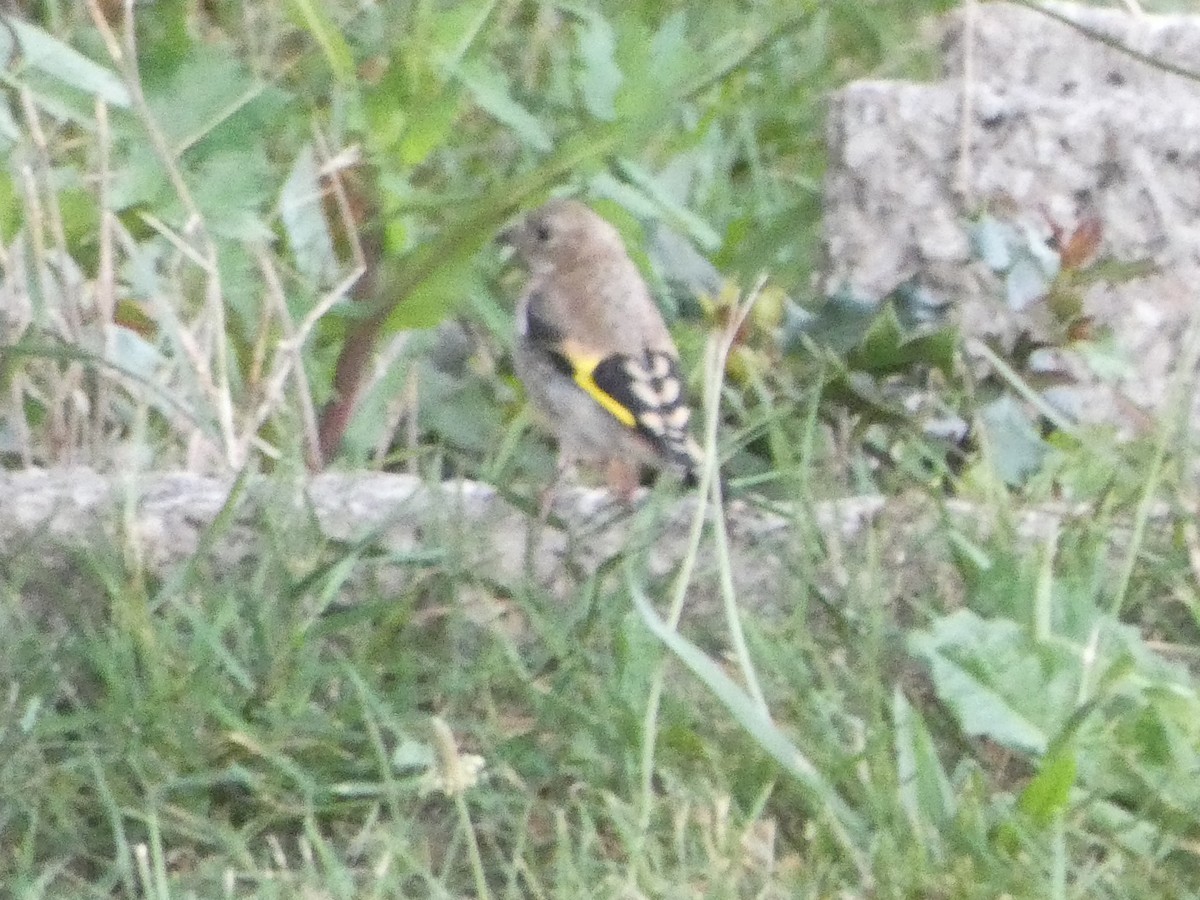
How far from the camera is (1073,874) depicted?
240 cm

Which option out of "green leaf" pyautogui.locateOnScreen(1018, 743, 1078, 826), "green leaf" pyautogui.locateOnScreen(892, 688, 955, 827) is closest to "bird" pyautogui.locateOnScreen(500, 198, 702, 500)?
"green leaf" pyautogui.locateOnScreen(892, 688, 955, 827)

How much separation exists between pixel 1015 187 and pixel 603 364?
886mm

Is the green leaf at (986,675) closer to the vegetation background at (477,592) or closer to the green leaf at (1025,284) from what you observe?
the vegetation background at (477,592)

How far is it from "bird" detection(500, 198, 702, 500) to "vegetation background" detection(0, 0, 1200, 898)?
0.10 metres

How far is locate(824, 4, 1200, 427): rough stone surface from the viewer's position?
407 cm

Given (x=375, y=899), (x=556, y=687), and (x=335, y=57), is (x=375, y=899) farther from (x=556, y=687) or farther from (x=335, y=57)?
(x=335, y=57)

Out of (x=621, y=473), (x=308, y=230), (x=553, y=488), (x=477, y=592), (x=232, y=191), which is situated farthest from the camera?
(x=308, y=230)

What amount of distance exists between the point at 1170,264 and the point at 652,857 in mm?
2115

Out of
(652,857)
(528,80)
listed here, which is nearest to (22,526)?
(652,857)

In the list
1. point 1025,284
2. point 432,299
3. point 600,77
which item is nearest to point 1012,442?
point 1025,284

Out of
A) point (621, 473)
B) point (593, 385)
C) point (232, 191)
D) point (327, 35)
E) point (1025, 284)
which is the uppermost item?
point (327, 35)

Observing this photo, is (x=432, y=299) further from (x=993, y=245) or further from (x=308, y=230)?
(x=993, y=245)

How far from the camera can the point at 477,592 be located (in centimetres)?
292

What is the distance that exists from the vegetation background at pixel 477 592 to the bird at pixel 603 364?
10 centimetres
